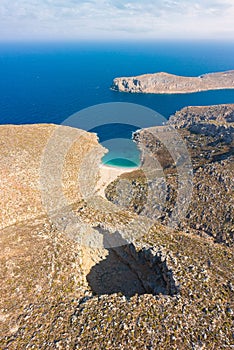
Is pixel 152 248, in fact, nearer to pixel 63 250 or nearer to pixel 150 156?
pixel 63 250

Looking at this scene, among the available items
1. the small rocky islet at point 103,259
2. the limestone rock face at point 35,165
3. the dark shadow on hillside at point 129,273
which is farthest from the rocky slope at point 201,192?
the dark shadow on hillside at point 129,273

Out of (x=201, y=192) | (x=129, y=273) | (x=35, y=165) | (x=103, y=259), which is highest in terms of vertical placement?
(x=35, y=165)

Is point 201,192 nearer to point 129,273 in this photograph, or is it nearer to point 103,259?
point 129,273

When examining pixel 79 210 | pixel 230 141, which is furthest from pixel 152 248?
pixel 230 141

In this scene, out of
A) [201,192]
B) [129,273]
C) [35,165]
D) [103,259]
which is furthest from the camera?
[201,192]

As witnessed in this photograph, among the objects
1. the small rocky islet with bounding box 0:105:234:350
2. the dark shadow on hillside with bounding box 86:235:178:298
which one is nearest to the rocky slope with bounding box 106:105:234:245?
the small rocky islet with bounding box 0:105:234:350

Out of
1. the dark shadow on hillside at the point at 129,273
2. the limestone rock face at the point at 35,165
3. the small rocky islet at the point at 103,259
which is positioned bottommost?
the dark shadow on hillside at the point at 129,273

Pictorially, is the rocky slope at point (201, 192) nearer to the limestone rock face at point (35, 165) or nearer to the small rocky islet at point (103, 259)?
the small rocky islet at point (103, 259)

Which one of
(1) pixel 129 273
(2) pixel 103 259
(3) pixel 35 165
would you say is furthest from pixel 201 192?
(3) pixel 35 165

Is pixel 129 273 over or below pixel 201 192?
below

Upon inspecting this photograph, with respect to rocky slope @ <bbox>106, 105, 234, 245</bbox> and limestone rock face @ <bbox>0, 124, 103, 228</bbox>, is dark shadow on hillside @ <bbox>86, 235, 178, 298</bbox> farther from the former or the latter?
rocky slope @ <bbox>106, 105, 234, 245</bbox>
